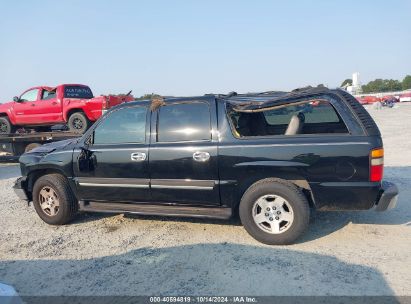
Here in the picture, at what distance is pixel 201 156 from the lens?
425 cm

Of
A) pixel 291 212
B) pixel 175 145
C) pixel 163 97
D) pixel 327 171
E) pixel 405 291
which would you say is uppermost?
pixel 163 97

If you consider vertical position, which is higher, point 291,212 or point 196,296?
point 291,212

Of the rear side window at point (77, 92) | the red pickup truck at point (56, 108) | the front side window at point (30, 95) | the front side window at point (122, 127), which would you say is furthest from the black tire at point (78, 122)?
the front side window at point (122, 127)

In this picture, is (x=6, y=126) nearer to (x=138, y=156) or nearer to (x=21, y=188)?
(x=21, y=188)

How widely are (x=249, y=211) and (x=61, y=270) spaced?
221cm

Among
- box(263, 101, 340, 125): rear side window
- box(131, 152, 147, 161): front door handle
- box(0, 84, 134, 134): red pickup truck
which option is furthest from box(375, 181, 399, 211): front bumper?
box(0, 84, 134, 134): red pickup truck

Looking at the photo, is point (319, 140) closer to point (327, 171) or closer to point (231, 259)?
point (327, 171)

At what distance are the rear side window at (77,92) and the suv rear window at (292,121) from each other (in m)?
7.93

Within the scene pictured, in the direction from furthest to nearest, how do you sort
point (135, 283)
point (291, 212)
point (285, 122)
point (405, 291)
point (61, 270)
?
point (285, 122) < point (291, 212) < point (61, 270) < point (135, 283) < point (405, 291)

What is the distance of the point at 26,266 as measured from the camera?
3.89m

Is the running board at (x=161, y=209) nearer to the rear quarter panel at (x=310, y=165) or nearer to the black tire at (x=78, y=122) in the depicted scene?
the rear quarter panel at (x=310, y=165)

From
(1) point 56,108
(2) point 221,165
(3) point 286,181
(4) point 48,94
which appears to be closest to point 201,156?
(2) point 221,165

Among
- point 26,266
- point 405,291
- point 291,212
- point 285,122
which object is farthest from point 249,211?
point 26,266

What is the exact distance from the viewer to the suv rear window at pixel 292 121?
4574mm
